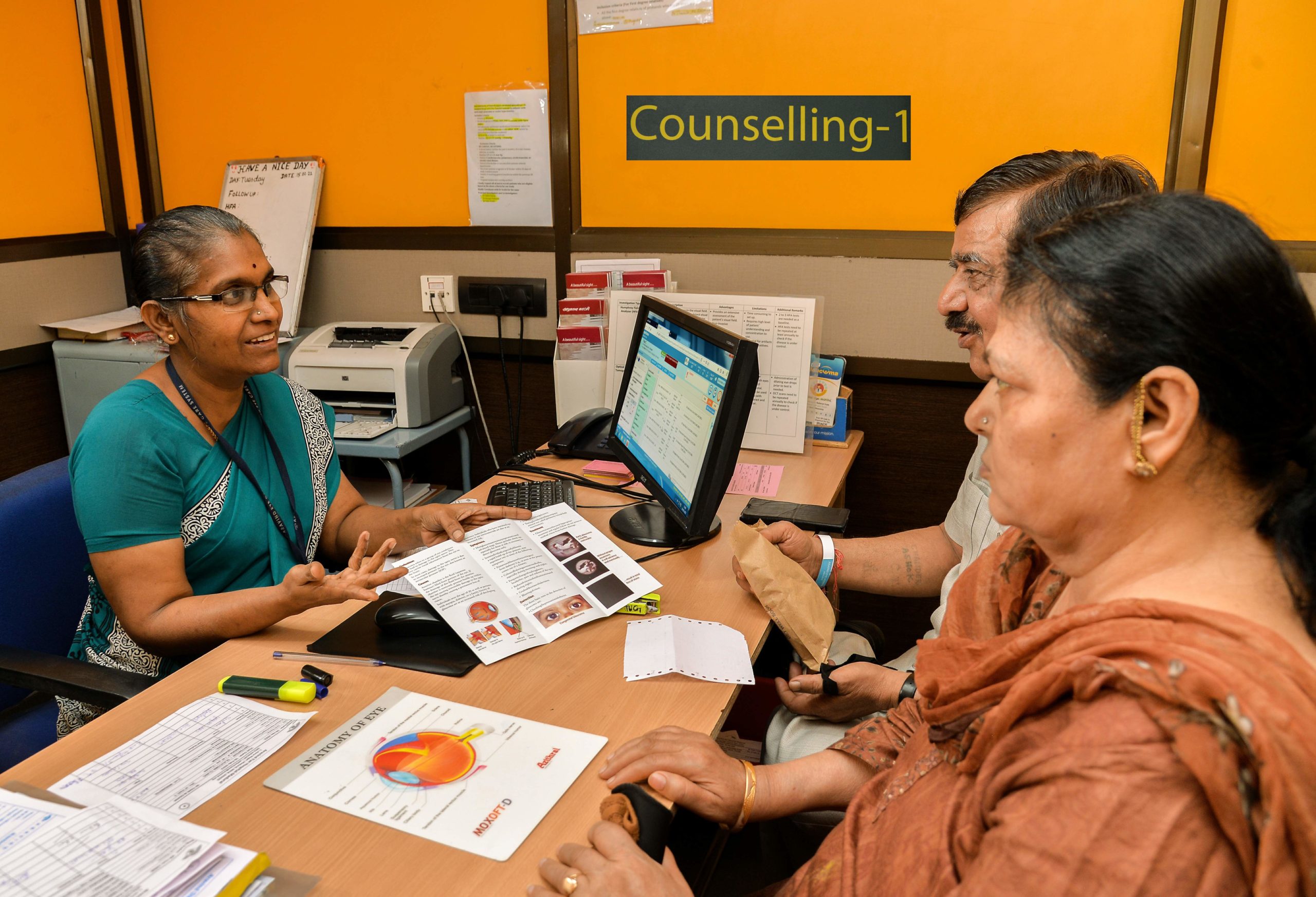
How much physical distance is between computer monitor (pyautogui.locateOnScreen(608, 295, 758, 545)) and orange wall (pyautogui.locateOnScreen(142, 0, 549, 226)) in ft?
3.88

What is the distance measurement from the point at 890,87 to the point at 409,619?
5.82ft

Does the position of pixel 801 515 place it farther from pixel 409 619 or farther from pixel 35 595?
pixel 35 595

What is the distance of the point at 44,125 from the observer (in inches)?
105

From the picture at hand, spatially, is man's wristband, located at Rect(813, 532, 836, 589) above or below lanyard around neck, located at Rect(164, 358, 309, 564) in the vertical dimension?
below

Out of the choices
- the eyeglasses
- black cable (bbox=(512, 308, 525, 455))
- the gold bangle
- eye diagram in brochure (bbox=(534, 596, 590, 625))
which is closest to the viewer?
the gold bangle

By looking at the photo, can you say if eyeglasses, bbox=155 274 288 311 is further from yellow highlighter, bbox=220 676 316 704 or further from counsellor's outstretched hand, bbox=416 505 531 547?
yellow highlighter, bbox=220 676 316 704

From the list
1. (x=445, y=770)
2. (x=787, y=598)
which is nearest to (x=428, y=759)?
(x=445, y=770)

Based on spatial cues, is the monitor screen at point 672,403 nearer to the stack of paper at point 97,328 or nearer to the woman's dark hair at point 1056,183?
the woman's dark hair at point 1056,183

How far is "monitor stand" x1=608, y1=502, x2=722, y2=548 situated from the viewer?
160 cm

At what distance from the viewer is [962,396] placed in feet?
7.62

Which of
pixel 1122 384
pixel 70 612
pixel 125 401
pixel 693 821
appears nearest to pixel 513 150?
pixel 125 401

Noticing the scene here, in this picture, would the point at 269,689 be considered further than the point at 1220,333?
Yes

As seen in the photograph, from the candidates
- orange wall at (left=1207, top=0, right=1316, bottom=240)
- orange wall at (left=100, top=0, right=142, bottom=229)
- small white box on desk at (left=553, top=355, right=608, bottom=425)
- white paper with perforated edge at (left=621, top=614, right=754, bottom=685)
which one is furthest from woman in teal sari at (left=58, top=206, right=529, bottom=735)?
orange wall at (left=1207, top=0, right=1316, bottom=240)

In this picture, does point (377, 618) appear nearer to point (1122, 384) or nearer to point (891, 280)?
point (1122, 384)
